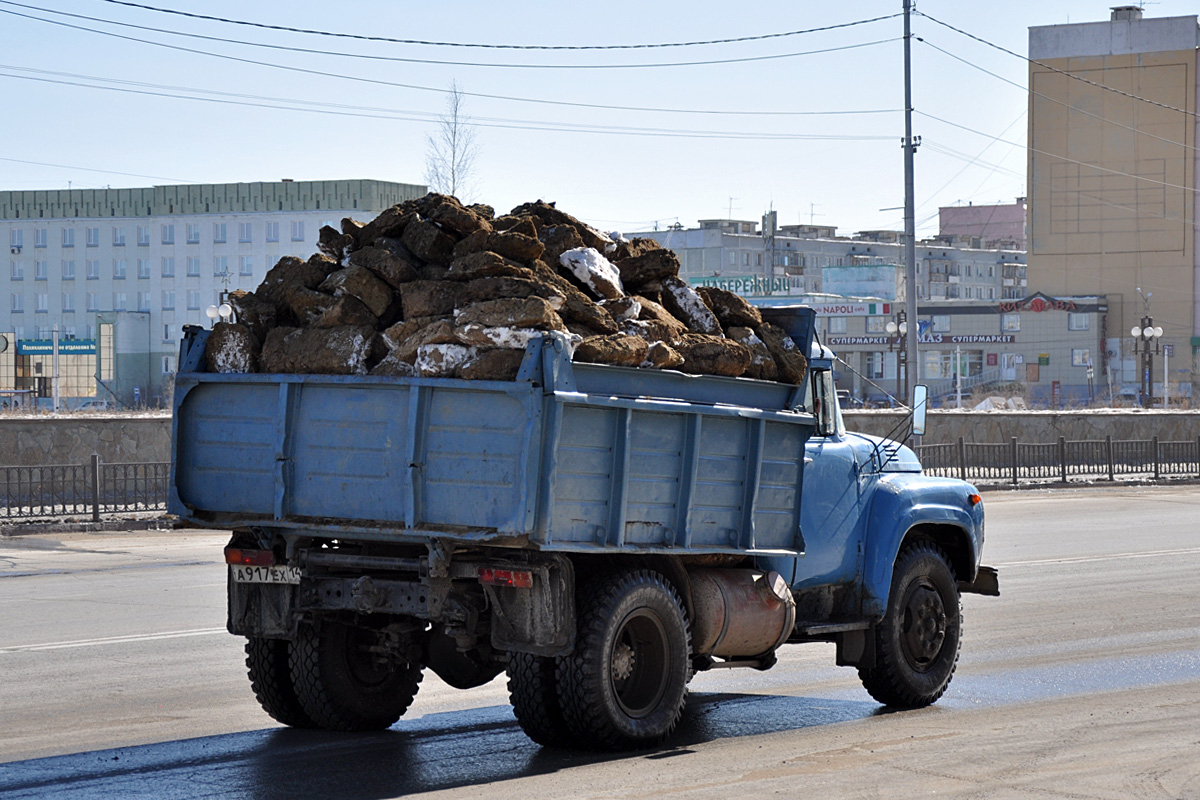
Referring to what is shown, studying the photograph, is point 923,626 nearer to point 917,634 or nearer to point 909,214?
point 917,634

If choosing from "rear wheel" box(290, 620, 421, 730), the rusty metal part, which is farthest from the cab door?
"rear wheel" box(290, 620, 421, 730)

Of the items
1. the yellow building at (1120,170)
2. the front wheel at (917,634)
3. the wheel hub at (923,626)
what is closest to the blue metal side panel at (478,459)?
the front wheel at (917,634)

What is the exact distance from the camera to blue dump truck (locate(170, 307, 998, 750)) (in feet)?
Answer: 24.5

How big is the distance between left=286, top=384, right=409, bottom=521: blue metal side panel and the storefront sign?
104963mm

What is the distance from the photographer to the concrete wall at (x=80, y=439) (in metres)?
25.1

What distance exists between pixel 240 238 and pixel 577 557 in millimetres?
103976

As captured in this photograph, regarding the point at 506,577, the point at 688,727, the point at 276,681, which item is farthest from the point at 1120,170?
the point at 506,577

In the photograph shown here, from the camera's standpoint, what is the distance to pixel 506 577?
24.5 feet

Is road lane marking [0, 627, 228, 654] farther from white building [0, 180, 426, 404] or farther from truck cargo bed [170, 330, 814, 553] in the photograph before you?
white building [0, 180, 426, 404]

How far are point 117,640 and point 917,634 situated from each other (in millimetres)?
6202

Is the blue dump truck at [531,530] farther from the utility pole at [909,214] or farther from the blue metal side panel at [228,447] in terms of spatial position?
the utility pole at [909,214]

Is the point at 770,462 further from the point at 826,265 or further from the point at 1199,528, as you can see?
the point at 826,265

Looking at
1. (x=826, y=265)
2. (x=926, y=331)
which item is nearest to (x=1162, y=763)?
(x=926, y=331)

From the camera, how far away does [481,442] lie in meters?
7.39
